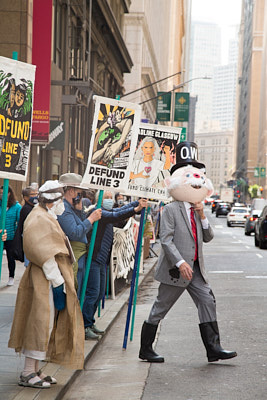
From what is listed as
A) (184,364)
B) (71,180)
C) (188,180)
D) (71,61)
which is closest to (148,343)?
(184,364)

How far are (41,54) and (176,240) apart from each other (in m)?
14.9

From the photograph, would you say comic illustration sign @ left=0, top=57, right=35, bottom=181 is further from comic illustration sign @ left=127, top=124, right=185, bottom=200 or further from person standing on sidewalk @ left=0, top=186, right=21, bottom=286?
person standing on sidewalk @ left=0, top=186, right=21, bottom=286

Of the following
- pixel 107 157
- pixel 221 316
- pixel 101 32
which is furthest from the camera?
pixel 101 32

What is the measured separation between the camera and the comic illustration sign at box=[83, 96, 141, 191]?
8070 mm

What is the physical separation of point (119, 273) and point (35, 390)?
7.36m

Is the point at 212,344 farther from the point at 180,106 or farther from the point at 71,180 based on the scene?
the point at 180,106

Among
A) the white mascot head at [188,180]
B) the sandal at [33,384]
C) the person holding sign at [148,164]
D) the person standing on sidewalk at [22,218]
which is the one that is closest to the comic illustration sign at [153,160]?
the person holding sign at [148,164]

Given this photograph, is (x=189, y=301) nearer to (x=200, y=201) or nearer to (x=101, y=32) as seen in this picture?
(x=200, y=201)

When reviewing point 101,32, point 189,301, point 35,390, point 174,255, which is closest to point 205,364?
point 174,255

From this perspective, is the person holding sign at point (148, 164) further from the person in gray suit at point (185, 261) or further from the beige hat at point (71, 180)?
the beige hat at point (71, 180)

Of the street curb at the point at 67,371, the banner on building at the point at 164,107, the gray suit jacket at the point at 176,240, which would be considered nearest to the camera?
the street curb at the point at 67,371

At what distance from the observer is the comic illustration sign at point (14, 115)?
637cm

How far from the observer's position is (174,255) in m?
7.38

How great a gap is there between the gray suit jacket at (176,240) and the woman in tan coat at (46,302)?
1394 mm
